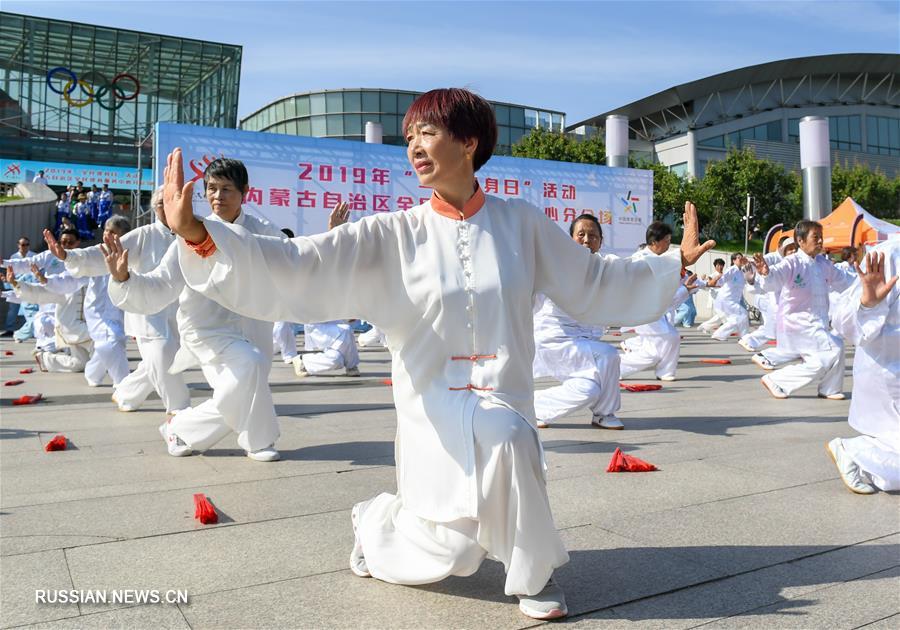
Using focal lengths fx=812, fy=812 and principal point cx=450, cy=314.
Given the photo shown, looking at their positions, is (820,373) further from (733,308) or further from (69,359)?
(69,359)

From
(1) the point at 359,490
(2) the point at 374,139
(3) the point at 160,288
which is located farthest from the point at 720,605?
(2) the point at 374,139

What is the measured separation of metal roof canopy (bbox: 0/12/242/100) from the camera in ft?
118

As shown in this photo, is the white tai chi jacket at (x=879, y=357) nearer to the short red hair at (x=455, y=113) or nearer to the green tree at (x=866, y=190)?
the short red hair at (x=455, y=113)

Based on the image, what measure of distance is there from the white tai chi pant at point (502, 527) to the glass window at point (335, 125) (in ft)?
174

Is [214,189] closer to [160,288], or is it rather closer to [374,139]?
[160,288]

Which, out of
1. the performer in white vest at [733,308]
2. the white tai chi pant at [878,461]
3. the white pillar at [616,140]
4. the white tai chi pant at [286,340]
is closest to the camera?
the white tai chi pant at [878,461]

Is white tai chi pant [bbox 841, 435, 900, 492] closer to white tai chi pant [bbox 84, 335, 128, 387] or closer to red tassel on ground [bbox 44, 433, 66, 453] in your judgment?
red tassel on ground [bbox 44, 433, 66, 453]

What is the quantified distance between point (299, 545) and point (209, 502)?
0.87 m

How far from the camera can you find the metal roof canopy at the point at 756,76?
164ft

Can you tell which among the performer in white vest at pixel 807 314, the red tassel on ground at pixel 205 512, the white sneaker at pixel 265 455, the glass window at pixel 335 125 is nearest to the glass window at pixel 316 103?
the glass window at pixel 335 125

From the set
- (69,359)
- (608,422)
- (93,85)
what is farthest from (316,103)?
(608,422)

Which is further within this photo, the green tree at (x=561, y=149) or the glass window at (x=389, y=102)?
the glass window at (x=389, y=102)

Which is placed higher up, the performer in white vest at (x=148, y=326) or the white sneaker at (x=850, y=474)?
the performer in white vest at (x=148, y=326)

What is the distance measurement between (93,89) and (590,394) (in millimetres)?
38449
